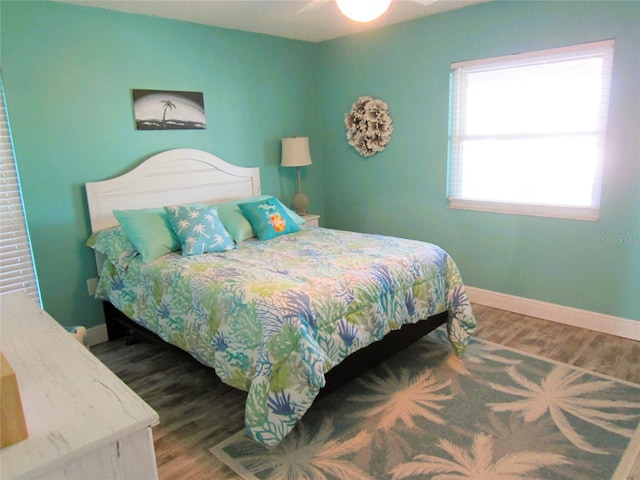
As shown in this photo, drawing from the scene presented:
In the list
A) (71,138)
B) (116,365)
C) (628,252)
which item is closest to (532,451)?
(628,252)

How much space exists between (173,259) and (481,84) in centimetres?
274

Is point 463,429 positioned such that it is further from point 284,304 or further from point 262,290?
point 262,290

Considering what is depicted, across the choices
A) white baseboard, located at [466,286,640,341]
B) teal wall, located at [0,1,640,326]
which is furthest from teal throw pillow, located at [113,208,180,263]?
white baseboard, located at [466,286,640,341]

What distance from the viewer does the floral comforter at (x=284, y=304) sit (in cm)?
203

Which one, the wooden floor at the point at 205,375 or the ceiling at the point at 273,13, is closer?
the wooden floor at the point at 205,375

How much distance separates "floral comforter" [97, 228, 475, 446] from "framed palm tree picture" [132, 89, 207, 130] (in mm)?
1163

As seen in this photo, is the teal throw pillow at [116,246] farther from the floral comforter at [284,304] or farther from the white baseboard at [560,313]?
the white baseboard at [560,313]

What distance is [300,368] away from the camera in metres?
2.01

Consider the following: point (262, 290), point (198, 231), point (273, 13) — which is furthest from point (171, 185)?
point (262, 290)

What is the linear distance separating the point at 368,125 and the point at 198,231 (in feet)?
6.86

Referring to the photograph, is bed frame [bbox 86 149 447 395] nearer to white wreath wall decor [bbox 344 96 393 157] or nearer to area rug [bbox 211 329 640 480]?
area rug [bbox 211 329 640 480]

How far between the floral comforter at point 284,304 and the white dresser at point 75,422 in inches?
40.5

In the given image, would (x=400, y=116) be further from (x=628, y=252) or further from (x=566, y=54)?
(x=628, y=252)

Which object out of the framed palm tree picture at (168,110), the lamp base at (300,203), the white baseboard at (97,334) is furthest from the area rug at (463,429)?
the framed palm tree picture at (168,110)
